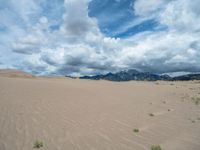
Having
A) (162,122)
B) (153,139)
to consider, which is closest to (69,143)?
(153,139)

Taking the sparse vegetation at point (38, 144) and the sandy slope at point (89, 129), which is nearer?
the sparse vegetation at point (38, 144)

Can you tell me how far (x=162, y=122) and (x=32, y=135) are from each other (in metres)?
7.77

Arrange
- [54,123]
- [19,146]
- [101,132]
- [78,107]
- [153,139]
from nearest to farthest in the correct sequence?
1. [19,146]
2. [153,139]
3. [101,132]
4. [54,123]
5. [78,107]

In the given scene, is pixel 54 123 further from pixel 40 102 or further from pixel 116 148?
pixel 40 102

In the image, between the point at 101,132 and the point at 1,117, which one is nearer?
the point at 101,132

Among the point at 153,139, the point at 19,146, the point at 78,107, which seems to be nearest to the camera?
the point at 19,146

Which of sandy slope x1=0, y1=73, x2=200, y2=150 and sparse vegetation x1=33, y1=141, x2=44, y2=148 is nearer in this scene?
sparse vegetation x1=33, y1=141, x2=44, y2=148

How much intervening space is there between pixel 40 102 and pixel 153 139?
10292mm

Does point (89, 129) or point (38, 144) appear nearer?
point (38, 144)

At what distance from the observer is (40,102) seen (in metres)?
15.8

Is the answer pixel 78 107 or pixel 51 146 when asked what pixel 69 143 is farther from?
pixel 78 107

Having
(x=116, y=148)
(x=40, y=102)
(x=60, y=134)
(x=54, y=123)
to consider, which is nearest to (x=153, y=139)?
(x=116, y=148)

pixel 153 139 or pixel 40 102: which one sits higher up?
pixel 40 102

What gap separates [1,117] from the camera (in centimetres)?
1118
